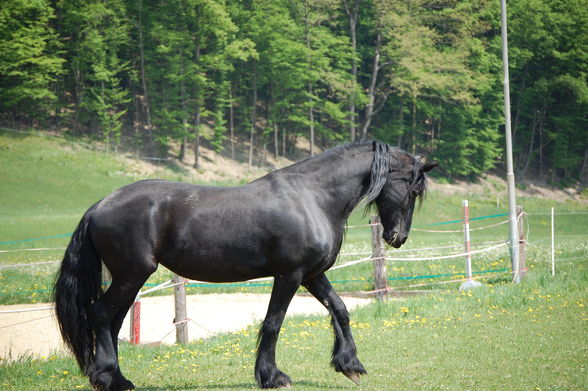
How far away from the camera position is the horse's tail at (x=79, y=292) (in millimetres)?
6090

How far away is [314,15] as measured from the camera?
4797 centimetres

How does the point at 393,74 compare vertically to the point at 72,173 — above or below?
above

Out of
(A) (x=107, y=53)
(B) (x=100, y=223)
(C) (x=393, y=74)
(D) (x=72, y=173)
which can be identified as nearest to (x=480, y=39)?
(C) (x=393, y=74)

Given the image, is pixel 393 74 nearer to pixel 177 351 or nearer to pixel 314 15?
pixel 314 15

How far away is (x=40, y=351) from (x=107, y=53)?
36.2 m

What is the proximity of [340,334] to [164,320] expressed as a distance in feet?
21.8

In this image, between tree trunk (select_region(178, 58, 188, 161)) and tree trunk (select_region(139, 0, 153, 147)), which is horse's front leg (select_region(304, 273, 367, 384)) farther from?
tree trunk (select_region(139, 0, 153, 147))

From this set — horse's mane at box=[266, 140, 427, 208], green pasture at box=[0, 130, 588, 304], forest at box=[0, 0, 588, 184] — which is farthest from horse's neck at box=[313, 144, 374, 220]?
forest at box=[0, 0, 588, 184]

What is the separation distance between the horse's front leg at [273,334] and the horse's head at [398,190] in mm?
1195

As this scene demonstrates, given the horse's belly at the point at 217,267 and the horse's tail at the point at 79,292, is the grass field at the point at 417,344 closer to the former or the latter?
the horse's tail at the point at 79,292

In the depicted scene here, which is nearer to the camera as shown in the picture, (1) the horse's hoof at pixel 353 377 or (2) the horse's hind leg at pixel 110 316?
(2) the horse's hind leg at pixel 110 316

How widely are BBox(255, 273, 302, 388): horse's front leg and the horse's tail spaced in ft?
5.15

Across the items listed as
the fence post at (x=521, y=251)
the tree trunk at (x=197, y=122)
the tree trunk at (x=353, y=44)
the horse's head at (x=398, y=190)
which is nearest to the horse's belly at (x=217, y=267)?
the horse's head at (x=398, y=190)

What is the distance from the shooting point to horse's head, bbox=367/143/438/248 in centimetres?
669
